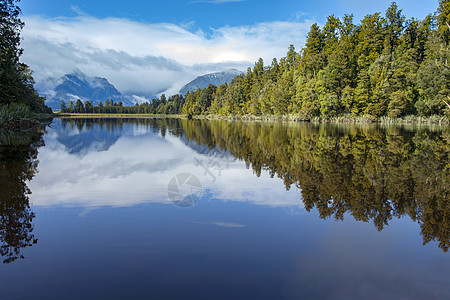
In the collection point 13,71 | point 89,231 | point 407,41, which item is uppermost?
point 407,41

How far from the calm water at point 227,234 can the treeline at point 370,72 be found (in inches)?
1443

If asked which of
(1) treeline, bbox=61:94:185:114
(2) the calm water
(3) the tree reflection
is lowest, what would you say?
(2) the calm water

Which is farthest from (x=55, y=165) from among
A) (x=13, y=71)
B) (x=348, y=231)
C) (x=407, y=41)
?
(x=407, y=41)

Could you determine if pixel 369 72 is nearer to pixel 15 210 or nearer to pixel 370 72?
pixel 370 72

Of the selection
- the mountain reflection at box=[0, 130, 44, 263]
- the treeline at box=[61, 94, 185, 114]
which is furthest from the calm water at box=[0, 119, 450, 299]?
the treeline at box=[61, 94, 185, 114]

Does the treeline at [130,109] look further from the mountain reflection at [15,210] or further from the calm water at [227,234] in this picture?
the calm water at [227,234]

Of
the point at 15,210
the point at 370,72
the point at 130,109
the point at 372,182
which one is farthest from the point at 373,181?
the point at 130,109

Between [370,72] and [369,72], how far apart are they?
6.2 inches

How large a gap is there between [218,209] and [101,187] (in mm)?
3873

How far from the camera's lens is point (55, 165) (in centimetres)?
1206

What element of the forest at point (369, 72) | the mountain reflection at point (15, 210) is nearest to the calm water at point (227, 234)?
the mountain reflection at point (15, 210)

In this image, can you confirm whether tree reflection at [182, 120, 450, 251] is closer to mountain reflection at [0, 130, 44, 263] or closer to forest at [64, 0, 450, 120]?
mountain reflection at [0, 130, 44, 263]

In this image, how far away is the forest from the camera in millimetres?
40781

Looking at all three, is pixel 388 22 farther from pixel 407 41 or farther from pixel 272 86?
pixel 272 86
